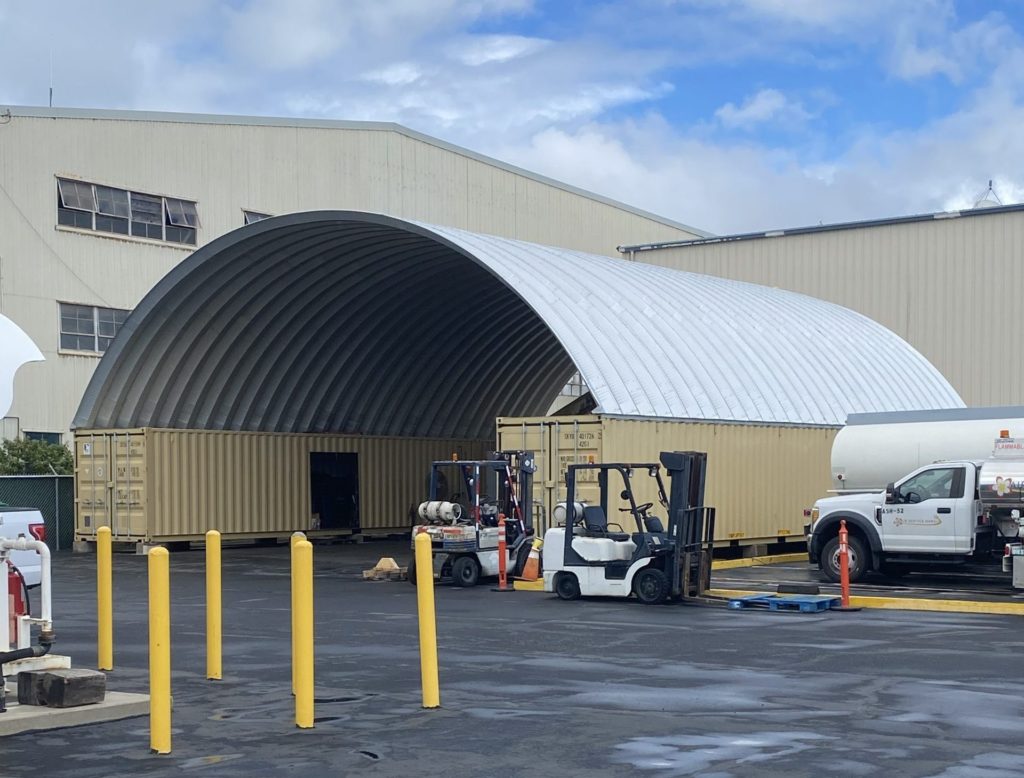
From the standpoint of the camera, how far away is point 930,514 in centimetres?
2144

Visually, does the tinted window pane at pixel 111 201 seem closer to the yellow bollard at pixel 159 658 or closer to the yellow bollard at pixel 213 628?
the yellow bollard at pixel 213 628

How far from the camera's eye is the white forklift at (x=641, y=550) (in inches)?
741

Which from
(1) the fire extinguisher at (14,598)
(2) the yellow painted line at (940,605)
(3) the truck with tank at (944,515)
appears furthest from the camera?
(3) the truck with tank at (944,515)

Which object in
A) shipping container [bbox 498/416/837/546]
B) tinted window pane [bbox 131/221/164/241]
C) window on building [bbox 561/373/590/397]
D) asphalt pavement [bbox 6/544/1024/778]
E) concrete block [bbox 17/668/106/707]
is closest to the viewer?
asphalt pavement [bbox 6/544/1024/778]

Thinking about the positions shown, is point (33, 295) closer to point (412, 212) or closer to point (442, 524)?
point (412, 212)

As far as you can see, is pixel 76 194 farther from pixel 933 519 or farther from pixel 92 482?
pixel 933 519

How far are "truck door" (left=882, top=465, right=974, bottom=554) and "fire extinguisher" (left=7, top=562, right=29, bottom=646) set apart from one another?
1443 centimetres

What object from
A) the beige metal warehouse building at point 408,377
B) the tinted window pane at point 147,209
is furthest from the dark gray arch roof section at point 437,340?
the tinted window pane at point 147,209

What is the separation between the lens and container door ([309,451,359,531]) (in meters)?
34.3

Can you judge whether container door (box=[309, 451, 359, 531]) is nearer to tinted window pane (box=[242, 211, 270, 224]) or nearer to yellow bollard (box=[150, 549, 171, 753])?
tinted window pane (box=[242, 211, 270, 224])

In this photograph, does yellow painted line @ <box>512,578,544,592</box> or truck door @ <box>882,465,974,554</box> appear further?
truck door @ <box>882,465,974,554</box>

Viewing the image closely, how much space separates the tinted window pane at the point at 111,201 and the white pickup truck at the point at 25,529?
2325 cm

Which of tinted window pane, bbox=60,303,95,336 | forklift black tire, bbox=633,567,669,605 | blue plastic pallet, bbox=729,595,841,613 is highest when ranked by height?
tinted window pane, bbox=60,303,95,336

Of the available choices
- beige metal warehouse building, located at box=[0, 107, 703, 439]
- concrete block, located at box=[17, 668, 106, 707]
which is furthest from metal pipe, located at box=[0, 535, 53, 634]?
beige metal warehouse building, located at box=[0, 107, 703, 439]
